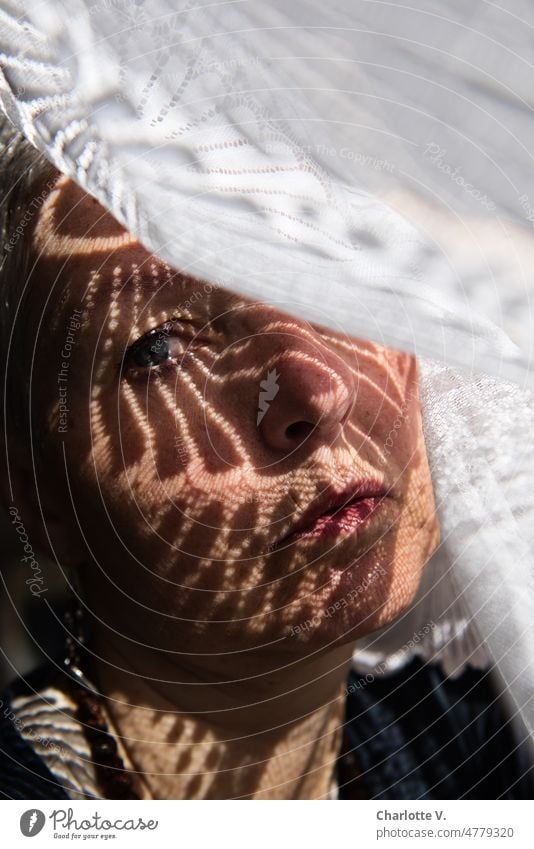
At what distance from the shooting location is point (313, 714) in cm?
47

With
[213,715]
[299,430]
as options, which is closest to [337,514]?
[299,430]

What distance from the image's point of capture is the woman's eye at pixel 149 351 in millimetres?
376

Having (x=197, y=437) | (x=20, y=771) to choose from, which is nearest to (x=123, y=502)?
(x=197, y=437)

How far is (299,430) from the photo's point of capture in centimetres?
38

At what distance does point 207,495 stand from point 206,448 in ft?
0.09

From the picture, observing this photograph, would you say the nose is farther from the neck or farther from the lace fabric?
the neck

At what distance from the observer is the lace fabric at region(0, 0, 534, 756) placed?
33 cm

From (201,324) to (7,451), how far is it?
0.15 metres

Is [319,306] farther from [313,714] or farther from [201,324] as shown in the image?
[313,714]

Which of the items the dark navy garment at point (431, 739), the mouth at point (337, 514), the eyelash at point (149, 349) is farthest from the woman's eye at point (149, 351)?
the dark navy garment at point (431, 739)
